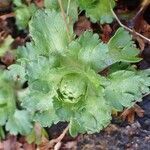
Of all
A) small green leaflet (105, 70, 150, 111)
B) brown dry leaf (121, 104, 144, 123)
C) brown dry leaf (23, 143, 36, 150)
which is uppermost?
small green leaflet (105, 70, 150, 111)

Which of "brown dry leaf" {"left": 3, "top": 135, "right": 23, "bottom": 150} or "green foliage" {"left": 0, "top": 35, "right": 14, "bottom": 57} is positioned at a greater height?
"green foliage" {"left": 0, "top": 35, "right": 14, "bottom": 57}

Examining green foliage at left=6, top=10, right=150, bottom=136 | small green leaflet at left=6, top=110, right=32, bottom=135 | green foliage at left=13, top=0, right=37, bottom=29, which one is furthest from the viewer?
green foliage at left=13, top=0, right=37, bottom=29

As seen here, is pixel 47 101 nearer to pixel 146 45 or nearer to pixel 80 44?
pixel 80 44

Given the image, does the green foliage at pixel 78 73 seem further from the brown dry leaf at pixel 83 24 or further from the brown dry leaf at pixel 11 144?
the brown dry leaf at pixel 11 144

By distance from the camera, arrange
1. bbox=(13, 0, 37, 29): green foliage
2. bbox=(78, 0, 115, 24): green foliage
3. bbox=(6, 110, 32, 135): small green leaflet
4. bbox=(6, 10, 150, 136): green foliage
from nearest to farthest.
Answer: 1. bbox=(6, 10, 150, 136): green foliage
2. bbox=(78, 0, 115, 24): green foliage
3. bbox=(6, 110, 32, 135): small green leaflet
4. bbox=(13, 0, 37, 29): green foliage

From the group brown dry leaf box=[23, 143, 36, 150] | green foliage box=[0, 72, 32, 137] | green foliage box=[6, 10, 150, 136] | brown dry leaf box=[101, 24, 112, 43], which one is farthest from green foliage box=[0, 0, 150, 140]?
brown dry leaf box=[23, 143, 36, 150]

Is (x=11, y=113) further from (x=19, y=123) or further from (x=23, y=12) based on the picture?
(x=23, y=12)

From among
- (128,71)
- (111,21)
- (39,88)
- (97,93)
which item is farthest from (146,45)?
(39,88)

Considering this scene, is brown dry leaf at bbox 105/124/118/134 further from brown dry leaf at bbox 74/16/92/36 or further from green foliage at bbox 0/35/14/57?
green foliage at bbox 0/35/14/57

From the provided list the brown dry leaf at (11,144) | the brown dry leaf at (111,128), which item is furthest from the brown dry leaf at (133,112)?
the brown dry leaf at (11,144)

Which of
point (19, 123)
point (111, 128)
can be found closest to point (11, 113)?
point (19, 123)
